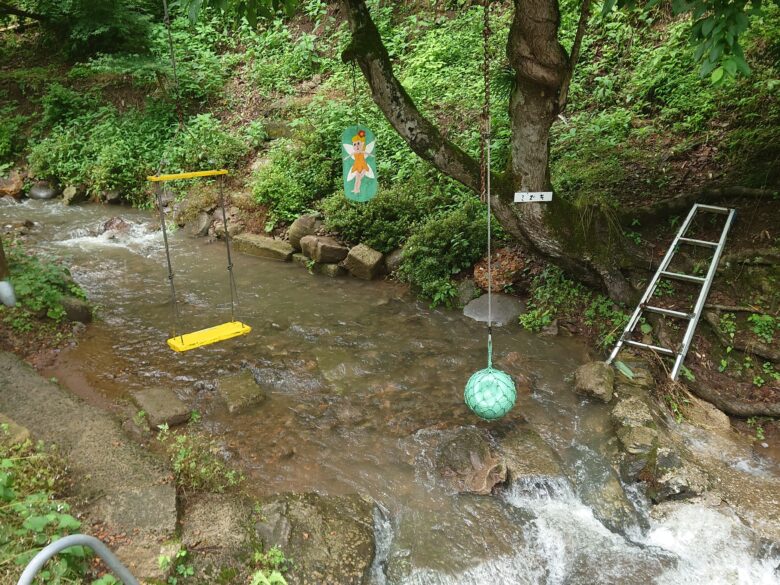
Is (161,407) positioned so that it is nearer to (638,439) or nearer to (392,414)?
(392,414)

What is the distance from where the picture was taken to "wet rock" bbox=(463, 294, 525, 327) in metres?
6.84

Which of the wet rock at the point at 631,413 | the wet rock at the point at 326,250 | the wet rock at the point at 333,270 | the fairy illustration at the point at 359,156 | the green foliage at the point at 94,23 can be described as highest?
the green foliage at the point at 94,23

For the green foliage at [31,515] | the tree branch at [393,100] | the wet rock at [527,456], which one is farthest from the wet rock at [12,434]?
the tree branch at [393,100]

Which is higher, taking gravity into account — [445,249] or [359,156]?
[359,156]

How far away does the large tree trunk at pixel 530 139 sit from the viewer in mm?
5102

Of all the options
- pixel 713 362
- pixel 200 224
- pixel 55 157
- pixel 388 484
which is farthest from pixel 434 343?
pixel 55 157

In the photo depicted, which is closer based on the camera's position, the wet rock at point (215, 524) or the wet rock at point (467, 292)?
the wet rock at point (215, 524)

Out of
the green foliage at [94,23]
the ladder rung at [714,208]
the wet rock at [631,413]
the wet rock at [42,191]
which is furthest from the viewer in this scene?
the green foliage at [94,23]

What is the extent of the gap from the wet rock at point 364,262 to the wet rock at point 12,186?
8.90 meters

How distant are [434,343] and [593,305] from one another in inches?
74.3

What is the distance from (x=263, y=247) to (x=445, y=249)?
11.3 ft

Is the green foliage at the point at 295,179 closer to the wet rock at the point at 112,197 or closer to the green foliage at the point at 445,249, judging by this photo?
the green foliage at the point at 445,249

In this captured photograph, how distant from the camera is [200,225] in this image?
10.5m

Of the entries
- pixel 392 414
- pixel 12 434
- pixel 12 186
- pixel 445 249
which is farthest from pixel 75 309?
pixel 12 186
